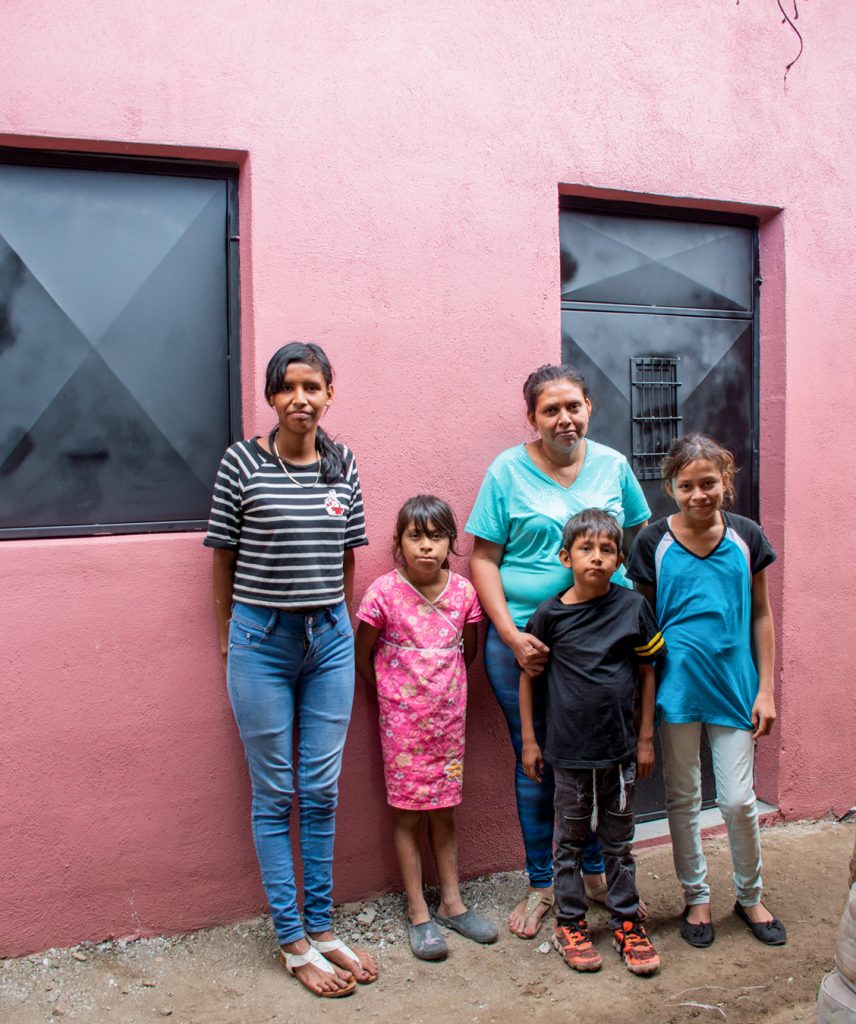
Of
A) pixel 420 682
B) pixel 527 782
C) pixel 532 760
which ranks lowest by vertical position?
pixel 527 782

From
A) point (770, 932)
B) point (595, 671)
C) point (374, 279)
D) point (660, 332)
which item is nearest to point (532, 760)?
point (595, 671)

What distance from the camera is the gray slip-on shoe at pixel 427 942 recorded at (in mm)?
3115

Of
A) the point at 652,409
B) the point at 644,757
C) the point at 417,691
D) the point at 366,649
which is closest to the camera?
the point at 644,757

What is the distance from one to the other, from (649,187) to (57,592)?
2.79 meters

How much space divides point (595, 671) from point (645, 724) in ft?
0.99

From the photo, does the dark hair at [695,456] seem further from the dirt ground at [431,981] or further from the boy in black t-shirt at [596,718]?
the dirt ground at [431,981]

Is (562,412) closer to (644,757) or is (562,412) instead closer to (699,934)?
(644,757)

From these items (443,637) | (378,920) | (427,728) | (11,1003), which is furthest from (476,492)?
(11,1003)

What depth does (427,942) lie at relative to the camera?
314cm

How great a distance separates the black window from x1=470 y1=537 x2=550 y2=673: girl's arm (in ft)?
3.24

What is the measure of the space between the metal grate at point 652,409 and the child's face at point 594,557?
3.77 feet

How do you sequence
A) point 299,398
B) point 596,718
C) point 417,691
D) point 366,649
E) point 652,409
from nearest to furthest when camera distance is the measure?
point 299,398 → point 596,718 → point 417,691 → point 366,649 → point 652,409

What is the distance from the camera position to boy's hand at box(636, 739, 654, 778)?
308 centimetres

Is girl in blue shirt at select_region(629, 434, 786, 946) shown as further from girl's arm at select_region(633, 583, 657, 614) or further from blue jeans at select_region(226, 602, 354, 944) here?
blue jeans at select_region(226, 602, 354, 944)
